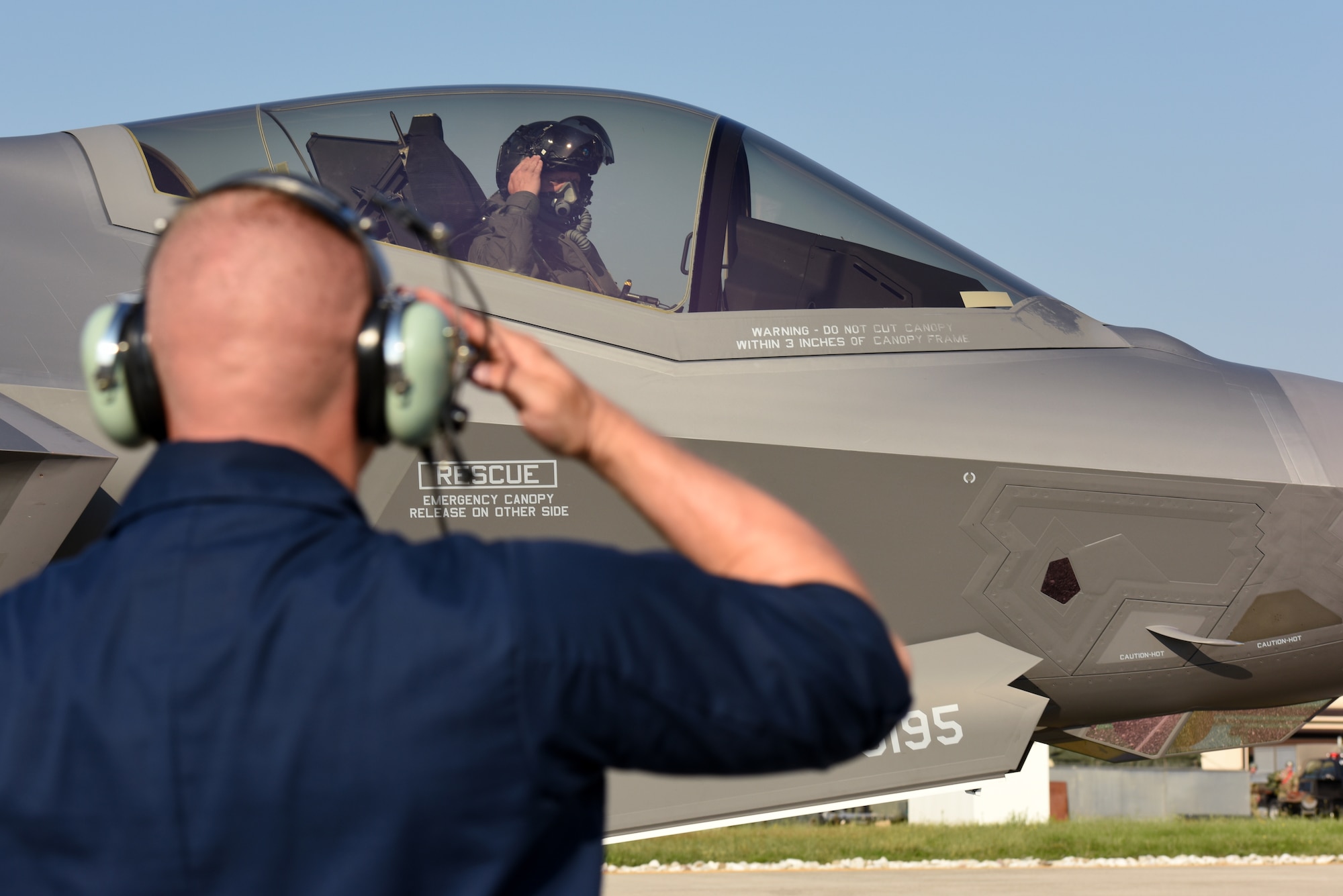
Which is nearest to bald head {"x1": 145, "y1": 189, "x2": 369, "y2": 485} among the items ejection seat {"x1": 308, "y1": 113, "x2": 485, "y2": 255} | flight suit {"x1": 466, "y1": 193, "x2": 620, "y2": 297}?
flight suit {"x1": 466, "y1": 193, "x2": 620, "y2": 297}

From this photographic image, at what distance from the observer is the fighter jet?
4.38 metres

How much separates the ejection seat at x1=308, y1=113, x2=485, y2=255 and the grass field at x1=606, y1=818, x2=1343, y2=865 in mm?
9897

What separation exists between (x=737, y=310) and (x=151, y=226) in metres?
2.35

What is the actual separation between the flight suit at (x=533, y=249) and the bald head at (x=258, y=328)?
3.61 m

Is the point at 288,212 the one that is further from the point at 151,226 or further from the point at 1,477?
the point at 151,226

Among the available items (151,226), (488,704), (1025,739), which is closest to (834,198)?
(1025,739)

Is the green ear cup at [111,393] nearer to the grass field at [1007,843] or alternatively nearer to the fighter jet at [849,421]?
the fighter jet at [849,421]

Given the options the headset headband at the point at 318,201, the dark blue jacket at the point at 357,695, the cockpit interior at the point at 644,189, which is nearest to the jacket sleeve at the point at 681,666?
the dark blue jacket at the point at 357,695

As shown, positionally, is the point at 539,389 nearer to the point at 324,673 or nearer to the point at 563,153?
the point at 324,673

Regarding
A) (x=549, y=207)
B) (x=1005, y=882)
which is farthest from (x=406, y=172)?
(x=1005, y=882)

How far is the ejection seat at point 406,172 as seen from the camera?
5.10m

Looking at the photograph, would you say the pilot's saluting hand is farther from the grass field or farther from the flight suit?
the grass field

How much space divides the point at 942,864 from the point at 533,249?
12.0m

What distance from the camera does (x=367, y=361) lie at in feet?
4.31
